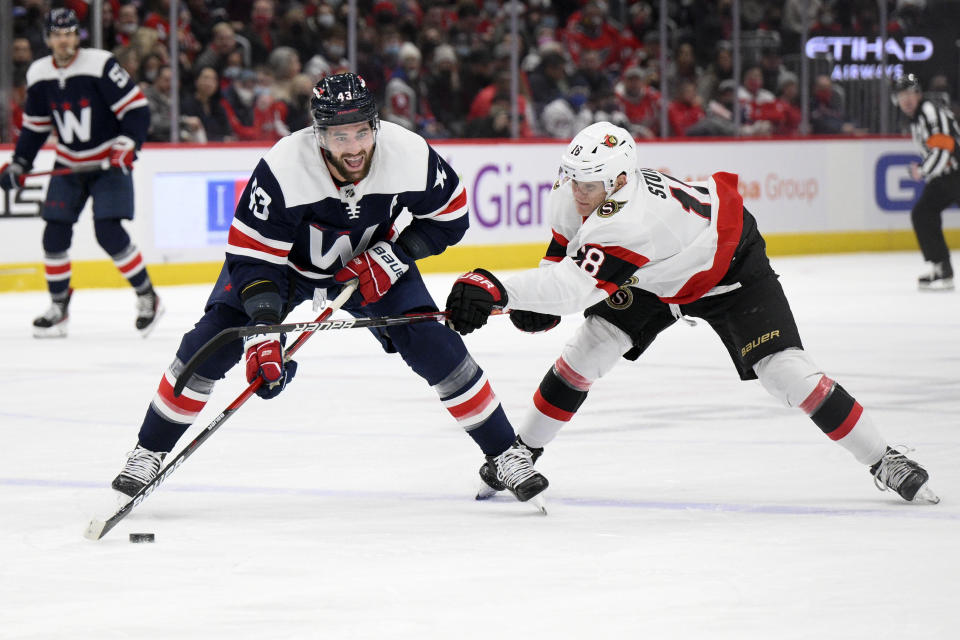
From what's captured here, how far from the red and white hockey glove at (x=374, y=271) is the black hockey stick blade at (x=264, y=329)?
69 mm

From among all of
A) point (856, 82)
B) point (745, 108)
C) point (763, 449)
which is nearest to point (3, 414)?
point (763, 449)

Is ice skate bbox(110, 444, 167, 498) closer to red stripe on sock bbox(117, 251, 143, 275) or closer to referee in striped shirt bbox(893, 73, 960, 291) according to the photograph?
red stripe on sock bbox(117, 251, 143, 275)

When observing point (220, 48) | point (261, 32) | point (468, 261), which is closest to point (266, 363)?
point (220, 48)

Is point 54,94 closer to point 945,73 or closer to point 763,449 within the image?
point 763,449

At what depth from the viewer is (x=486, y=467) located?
3.95 metres

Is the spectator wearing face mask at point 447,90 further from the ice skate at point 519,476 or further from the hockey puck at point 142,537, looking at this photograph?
the hockey puck at point 142,537

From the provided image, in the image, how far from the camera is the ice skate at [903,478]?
149 inches

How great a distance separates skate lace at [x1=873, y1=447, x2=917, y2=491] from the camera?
381 centimetres

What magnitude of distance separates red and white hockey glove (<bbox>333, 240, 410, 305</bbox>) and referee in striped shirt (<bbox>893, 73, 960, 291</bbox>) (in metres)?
7.14

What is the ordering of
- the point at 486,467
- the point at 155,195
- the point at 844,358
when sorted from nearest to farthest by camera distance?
the point at 486,467 < the point at 844,358 < the point at 155,195

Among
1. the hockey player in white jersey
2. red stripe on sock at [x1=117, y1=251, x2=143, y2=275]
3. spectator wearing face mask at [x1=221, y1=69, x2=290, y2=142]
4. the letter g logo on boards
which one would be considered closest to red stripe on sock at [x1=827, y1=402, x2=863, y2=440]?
the hockey player in white jersey

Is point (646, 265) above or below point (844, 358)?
above

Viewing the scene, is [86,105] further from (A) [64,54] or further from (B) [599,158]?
(B) [599,158]

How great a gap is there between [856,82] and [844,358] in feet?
23.1
